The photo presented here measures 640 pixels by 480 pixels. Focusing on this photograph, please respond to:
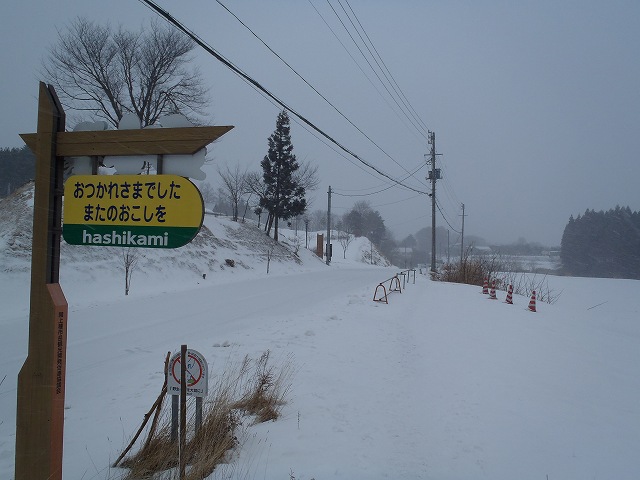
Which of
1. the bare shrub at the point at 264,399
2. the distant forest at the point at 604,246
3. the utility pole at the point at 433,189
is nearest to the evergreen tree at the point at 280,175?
the utility pole at the point at 433,189

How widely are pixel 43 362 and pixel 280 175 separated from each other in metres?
32.5

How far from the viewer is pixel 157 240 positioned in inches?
127

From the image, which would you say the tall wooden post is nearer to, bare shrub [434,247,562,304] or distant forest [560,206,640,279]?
bare shrub [434,247,562,304]

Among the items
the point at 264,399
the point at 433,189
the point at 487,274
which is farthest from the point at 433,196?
the point at 264,399

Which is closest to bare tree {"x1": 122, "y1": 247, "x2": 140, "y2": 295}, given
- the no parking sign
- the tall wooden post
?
the tall wooden post

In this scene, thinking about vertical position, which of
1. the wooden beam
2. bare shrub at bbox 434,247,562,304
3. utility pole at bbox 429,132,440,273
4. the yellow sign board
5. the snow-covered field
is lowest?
the snow-covered field

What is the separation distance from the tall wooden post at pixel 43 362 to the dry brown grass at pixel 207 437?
0.69m

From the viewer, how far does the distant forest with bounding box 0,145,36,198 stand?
91.4 ft

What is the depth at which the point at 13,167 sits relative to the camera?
29.2m

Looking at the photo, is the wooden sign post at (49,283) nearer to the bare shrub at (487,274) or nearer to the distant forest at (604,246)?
the bare shrub at (487,274)

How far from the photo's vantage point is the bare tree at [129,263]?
13711mm

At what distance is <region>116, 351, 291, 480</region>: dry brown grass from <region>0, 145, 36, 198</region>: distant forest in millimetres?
29479

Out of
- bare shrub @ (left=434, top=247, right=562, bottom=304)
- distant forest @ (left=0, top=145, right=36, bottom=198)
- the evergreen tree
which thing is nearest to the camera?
bare shrub @ (left=434, top=247, right=562, bottom=304)

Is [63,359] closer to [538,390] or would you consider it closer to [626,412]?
[538,390]
